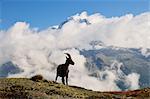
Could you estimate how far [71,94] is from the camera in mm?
44281

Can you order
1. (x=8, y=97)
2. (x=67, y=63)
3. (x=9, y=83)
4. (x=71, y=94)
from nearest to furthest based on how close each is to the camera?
(x=8, y=97)
(x=71, y=94)
(x=9, y=83)
(x=67, y=63)

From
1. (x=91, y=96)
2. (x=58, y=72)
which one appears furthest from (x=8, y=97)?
(x=58, y=72)

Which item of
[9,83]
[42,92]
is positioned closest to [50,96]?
[42,92]

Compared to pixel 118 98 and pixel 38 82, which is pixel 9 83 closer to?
pixel 38 82

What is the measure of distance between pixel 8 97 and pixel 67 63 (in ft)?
58.9

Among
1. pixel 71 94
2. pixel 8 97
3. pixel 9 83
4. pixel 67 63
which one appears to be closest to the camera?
pixel 8 97

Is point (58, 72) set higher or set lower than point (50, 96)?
higher

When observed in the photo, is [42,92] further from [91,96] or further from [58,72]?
[58,72]

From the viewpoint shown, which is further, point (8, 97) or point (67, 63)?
point (67, 63)

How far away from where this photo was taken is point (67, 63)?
5794cm

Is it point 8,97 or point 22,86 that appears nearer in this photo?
point 8,97

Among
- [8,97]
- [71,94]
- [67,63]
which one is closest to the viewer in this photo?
[8,97]

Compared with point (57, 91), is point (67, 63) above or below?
above

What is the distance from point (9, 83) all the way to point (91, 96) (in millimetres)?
9444
